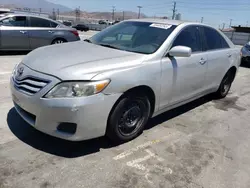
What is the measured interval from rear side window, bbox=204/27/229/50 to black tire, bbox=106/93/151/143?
1912 millimetres

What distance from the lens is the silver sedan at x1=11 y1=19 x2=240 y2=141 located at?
8.63 feet

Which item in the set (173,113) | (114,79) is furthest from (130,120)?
(173,113)

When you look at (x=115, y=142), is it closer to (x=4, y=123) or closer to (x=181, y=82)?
(x=181, y=82)

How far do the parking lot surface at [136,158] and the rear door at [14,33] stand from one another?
5.01m

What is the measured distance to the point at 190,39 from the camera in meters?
4.04

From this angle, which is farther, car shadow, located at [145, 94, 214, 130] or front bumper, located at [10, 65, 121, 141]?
car shadow, located at [145, 94, 214, 130]

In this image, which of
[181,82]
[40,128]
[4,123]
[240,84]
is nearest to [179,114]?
[181,82]

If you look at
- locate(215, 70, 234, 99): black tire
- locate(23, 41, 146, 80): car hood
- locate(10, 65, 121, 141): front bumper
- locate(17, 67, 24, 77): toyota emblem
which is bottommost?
locate(215, 70, 234, 99): black tire

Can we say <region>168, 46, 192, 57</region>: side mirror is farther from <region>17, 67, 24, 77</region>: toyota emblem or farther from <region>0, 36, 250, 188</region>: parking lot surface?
<region>17, 67, 24, 77</region>: toyota emblem

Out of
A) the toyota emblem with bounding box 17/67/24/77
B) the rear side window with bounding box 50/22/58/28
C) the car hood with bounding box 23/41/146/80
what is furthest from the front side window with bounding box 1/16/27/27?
the toyota emblem with bounding box 17/67/24/77

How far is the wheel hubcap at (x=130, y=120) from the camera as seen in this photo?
3142 mm

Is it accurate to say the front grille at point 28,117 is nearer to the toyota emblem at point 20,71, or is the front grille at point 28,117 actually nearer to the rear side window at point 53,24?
the toyota emblem at point 20,71

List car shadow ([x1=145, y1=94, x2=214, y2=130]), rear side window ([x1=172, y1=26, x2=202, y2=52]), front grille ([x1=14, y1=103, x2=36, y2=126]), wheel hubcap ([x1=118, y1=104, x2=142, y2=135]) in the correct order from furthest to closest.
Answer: car shadow ([x1=145, y1=94, x2=214, y2=130])
rear side window ([x1=172, y1=26, x2=202, y2=52])
wheel hubcap ([x1=118, y1=104, x2=142, y2=135])
front grille ([x1=14, y1=103, x2=36, y2=126])

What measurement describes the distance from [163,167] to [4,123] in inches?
89.5
